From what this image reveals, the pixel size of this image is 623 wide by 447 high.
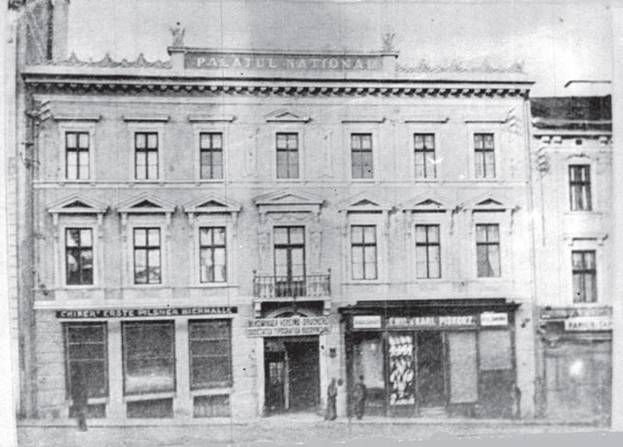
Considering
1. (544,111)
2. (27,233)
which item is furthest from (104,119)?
(544,111)

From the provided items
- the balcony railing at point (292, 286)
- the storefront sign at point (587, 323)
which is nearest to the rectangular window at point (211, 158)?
the balcony railing at point (292, 286)

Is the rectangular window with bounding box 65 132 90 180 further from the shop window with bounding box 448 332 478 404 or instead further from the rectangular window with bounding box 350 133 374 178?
the shop window with bounding box 448 332 478 404

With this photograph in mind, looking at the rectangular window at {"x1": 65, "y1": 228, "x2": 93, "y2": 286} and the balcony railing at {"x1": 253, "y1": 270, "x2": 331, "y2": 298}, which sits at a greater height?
the rectangular window at {"x1": 65, "y1": 228, "x2": 93, "y2": 286}

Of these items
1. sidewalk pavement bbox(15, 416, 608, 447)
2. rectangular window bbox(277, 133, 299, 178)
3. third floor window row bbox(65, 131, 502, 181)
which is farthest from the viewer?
rectangular window bbox(277, 133, 299, 178)

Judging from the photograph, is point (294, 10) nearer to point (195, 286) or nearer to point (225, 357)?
point (195, 286)

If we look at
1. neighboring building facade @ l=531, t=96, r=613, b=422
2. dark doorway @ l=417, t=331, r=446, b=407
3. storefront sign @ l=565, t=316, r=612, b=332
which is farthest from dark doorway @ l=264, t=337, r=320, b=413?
storefront sign @ l=565, t=316, r=612, b=332

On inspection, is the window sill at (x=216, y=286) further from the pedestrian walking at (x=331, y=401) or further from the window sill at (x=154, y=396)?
the pedestrian walking at (x=331, y=401)

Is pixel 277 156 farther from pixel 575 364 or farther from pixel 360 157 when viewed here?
pixel 575 364
